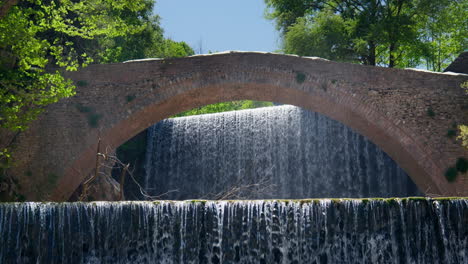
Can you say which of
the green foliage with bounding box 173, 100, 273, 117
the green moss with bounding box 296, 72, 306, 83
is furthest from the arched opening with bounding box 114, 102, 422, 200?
the green foliage with bounding box 173, 100, 273, 117

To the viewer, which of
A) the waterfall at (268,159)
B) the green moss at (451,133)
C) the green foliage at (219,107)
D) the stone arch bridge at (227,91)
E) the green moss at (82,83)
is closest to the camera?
the green moss at (451,133)

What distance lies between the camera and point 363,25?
67.6ft

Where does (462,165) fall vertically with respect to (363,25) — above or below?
below

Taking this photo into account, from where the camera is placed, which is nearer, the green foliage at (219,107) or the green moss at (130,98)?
the green moss at (130,98)

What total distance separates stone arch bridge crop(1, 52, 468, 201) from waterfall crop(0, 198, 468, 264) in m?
4.45

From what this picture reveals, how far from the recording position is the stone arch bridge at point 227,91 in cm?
1387

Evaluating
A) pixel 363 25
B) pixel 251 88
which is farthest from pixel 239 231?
pixel 363 25

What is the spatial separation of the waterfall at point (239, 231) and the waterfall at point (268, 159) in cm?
577

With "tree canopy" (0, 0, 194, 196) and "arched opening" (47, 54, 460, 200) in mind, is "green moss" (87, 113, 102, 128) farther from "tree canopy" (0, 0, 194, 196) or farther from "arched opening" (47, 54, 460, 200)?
"tree canopy" (0, 0, 194, 196)

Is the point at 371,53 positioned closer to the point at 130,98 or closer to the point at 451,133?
the point at 451,133

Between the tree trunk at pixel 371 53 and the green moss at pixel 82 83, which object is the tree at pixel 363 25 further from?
the green moss at pixel 82 83

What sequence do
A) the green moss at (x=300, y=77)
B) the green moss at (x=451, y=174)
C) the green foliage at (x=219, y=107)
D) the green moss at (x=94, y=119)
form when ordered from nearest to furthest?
the green moss at (x=451, y=174), the green moss at (x=300, y=77), the green moss at (x=94, y=119), the green foliage at (x=219, y=107)

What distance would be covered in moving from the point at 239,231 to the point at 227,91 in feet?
19.3

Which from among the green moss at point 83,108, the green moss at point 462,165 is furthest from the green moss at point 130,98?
the green moss at point 462,165
